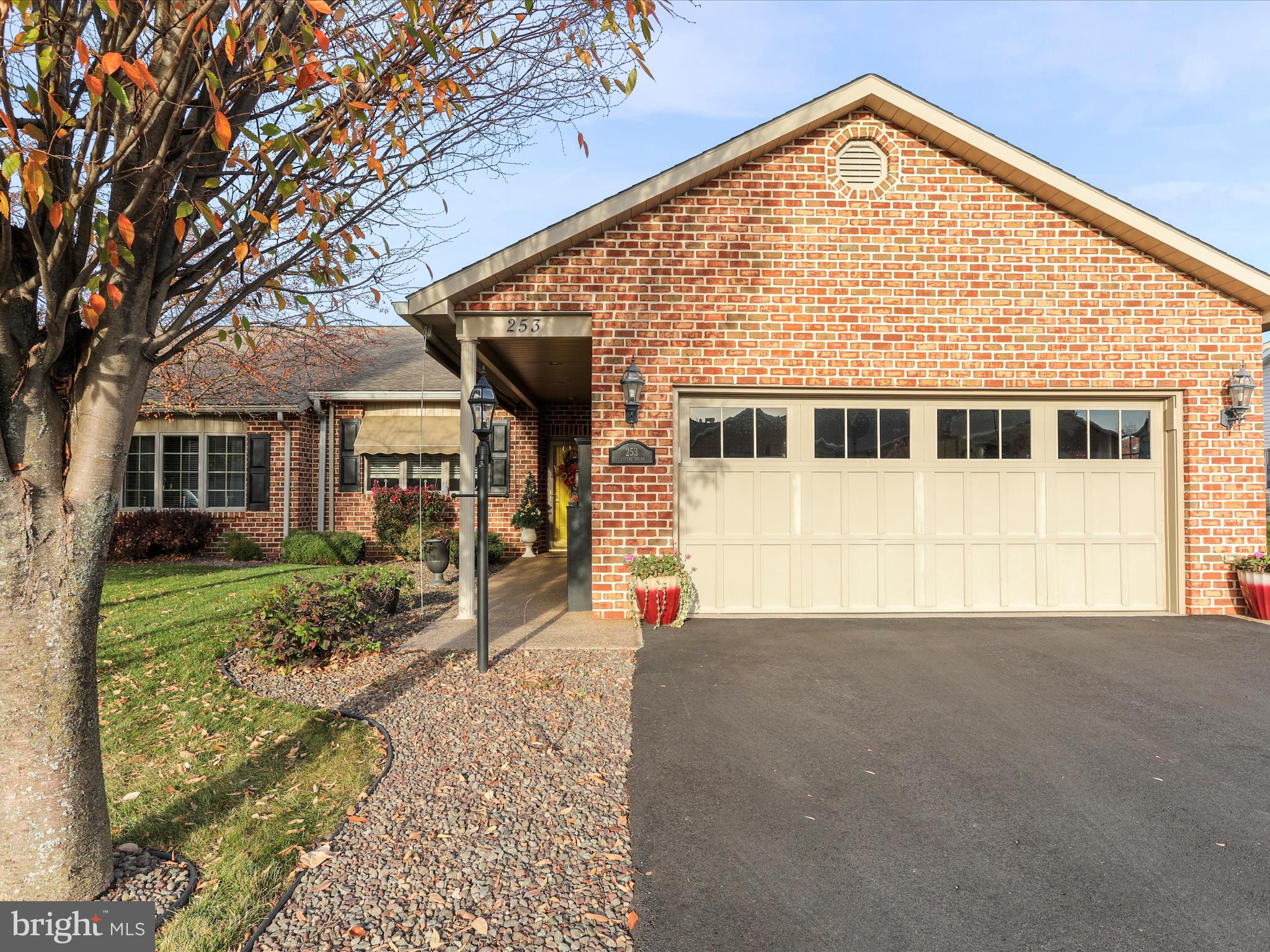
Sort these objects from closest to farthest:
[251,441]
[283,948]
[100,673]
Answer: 1. [283,948]
2. [100,673]
3. [251,441]

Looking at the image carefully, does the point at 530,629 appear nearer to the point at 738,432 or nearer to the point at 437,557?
the point at 738,432

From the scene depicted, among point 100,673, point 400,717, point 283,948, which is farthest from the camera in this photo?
point 100,673

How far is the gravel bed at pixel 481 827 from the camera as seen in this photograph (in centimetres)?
256

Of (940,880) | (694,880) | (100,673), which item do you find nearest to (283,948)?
(694,880)

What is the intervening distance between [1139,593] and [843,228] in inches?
224

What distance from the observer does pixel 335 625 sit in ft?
19.8

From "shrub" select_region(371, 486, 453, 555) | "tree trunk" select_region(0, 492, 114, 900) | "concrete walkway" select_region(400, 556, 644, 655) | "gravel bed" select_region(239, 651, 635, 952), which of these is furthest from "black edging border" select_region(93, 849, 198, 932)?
"shrub" select_region(371, 486, 453, 555)

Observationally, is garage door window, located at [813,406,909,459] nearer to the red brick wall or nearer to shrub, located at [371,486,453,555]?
the red brick wall

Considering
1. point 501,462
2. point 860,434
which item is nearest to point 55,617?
point 860,434

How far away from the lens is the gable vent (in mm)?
7754

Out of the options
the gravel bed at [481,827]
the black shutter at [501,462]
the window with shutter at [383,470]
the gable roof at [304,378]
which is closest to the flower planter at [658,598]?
the gravel bed at [481,827]

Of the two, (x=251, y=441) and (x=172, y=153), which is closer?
(x=172, y=153)

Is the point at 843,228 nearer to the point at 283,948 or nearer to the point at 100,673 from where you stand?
the point at 283,948

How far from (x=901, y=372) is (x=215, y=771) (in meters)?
7.44
